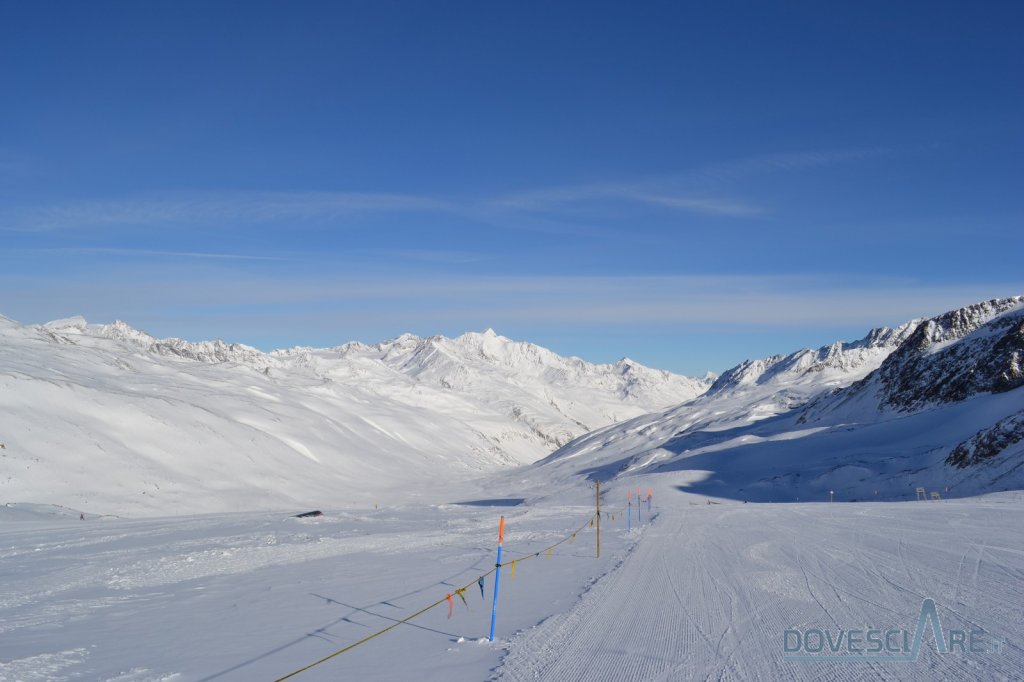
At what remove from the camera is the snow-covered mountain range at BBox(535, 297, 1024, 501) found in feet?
156

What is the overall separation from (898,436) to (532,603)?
65.9 m

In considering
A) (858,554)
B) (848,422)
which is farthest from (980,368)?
(858,554)

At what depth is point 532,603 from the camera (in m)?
13.3

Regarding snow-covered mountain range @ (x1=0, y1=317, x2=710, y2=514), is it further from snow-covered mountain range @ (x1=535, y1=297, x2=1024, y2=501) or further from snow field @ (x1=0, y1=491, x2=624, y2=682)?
snow-covered mountain range @ (x1=535, y1=297, x2=1024, y2=501)

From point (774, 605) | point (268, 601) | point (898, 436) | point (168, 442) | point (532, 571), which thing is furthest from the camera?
point (168, 442)

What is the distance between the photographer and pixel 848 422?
88188 millimetres

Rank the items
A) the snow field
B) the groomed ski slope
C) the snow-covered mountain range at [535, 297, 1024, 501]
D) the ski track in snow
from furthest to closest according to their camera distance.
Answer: the snow-covered mountain range at [535, 297, 1024, 501] < the snow field < the groomed ski slope < the ski track in snow

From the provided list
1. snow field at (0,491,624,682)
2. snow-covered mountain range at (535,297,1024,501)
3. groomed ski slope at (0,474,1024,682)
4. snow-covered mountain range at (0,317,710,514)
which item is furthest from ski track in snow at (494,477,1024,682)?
A: snow-covered mountain range at (0,317,710,514)

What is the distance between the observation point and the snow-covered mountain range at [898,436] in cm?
4762

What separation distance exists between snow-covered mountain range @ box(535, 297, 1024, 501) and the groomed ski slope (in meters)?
27.4

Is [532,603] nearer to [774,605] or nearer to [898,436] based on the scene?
[774,605]

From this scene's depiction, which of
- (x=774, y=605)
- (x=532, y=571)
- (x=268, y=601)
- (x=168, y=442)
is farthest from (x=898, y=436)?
(x=168, y=442)

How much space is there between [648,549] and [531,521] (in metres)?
14.3

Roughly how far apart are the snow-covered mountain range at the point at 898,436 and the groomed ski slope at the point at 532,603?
2742 cm
